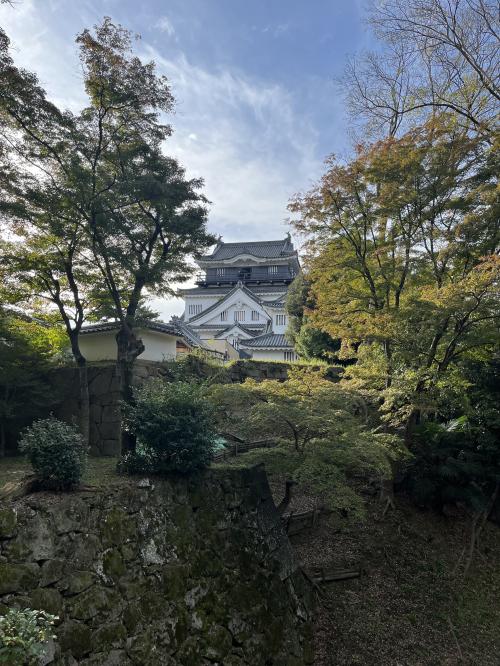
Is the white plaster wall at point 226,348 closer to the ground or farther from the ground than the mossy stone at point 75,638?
farther from the ground

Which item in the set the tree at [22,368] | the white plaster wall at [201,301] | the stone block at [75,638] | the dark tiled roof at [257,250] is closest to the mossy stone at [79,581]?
the stone block at [75,638]

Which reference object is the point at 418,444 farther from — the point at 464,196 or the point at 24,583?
the point at 24,583

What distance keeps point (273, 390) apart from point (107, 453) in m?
5.11

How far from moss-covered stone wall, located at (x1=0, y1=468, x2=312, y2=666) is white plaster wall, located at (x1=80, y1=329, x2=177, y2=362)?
5915 mm

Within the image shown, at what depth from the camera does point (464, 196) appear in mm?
8242

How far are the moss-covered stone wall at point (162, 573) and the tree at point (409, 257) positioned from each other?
3260 mm

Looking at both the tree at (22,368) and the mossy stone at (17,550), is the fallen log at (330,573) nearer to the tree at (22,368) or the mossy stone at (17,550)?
the mossy stone at (17,550)

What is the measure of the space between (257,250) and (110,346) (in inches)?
1177

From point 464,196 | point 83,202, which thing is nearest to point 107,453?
point 83,202

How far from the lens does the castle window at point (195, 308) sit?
40.2 metres

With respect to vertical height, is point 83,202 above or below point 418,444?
above

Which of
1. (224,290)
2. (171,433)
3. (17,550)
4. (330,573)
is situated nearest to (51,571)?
(17,550)

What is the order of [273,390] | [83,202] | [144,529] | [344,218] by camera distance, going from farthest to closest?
[344,218] → [83,202] → [273,390] → [144,529]

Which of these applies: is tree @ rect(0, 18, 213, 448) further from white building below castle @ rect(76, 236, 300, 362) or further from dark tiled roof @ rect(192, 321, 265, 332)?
dark tiled roof @ rect(192, 321, 265, 332)
